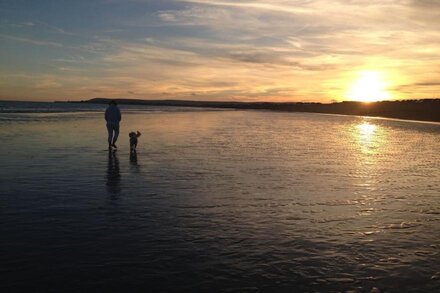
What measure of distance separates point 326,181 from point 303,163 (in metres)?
3.79

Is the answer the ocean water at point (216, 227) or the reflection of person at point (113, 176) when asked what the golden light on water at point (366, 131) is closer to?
the ocean water at point (216, 227)

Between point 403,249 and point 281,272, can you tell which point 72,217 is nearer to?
point 281,272

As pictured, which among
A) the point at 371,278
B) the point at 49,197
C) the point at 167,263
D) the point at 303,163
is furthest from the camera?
the point at 303,163

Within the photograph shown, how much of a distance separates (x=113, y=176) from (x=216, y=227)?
6.12 m

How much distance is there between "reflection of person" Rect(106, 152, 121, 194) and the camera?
1146 centimetres

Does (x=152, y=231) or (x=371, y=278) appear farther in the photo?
(x=152, y=231)

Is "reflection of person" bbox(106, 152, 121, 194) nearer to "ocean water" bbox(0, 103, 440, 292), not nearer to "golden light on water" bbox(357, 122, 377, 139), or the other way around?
"ocean water" bbox(0, 103, 440, 292)

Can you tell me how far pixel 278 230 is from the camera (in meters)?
8.05

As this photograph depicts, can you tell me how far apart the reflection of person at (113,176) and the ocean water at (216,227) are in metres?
0.08

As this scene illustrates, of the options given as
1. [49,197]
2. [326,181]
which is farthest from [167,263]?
[326,181]

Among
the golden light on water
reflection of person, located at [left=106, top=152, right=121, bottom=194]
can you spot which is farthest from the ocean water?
the golden light on water

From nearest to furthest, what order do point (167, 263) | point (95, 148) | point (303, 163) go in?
point (167, 263) < point (303, 163) < point (95, 148)

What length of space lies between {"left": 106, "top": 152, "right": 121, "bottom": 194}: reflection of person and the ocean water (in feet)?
0.26

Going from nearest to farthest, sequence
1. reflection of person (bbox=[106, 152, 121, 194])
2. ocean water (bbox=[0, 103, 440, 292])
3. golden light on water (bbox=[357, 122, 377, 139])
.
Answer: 1. ocean water (bbox=[0, 103, 440, 292])
2. reflection of person (bbox=[106, 152, 121, 194])
3. golden light on water (bbox=[357, 122, 377, 139])
